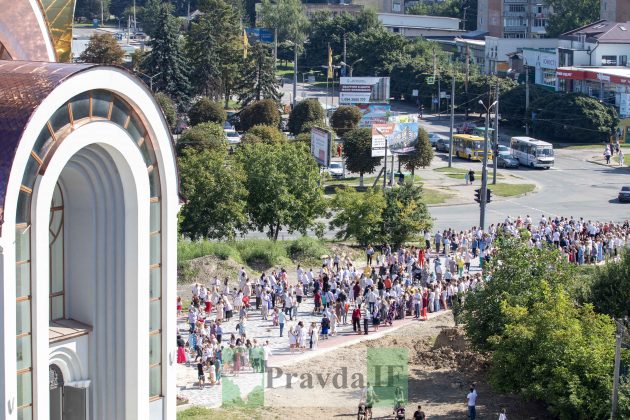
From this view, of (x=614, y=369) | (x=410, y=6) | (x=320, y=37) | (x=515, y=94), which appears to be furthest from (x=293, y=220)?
(x=410, y=6)

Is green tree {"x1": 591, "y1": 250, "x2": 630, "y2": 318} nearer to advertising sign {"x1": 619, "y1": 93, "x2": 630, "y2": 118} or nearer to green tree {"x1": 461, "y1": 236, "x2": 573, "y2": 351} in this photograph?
green tree {"x1": 461, "y1": 236, "x2": 573, "y2": 351}

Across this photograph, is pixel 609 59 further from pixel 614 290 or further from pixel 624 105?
pixel 614 290

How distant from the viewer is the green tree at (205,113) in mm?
85812

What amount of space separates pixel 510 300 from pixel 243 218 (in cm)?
1793

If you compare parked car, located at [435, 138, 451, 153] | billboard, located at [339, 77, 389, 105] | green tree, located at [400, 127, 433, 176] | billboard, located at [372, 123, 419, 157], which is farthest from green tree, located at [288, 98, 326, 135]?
billboard, located at [372, 123, 419, 157]

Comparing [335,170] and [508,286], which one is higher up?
[335,170]

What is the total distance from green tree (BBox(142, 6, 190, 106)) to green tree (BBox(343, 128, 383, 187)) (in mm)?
23671

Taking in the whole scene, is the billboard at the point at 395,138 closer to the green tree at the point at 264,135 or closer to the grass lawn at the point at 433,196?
the grass lawn at the point at 433,196

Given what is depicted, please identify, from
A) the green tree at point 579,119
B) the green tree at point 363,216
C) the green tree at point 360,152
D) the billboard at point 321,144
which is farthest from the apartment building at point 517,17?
the green tree at point 363,216

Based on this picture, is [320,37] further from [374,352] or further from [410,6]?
[374,352]

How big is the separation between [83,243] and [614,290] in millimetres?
18003

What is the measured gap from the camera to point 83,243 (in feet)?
89.3

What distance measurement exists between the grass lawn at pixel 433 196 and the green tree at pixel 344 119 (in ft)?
51.7

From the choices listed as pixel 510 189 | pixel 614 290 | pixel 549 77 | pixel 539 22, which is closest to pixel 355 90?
pixel 510 189
